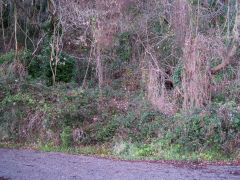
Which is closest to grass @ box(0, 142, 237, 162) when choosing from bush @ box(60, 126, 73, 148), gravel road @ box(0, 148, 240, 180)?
bush @ box(60, 126, 73, 148)

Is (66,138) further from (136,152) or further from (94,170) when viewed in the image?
(94,170)

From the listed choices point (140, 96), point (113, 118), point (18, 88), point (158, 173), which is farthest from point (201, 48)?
point (18, 88)

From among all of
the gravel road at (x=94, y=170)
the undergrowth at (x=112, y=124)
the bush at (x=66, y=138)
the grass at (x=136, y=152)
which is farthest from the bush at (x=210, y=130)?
the bush at (x=66, y=138)

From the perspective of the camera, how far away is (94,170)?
7.19m

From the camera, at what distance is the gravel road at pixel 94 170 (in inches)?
265

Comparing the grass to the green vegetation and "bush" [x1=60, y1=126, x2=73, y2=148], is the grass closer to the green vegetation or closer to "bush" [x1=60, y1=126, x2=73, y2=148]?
the green vegetation

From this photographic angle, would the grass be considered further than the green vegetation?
No

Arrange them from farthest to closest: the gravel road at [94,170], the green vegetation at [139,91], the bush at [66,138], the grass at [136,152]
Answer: the bush at [66,138]
the green vegetation at [139,91]
the grass at [136,152]
the gravel road at [94,170]

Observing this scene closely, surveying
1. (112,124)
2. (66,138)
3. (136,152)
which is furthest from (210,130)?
(66,138)

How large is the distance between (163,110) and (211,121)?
6.82ft

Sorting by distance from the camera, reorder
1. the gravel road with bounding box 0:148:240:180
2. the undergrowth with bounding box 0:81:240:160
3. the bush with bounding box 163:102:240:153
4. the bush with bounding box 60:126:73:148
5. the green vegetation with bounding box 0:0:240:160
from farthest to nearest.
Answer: the bush with bounding box 60:126:73:148, the green vegetation with bounding box 0:0:240:160, the undergrowth with bounding box 0:81:240:160, the bush with bounding box 163:102:240:153, the gravel road with bounding box 0:148:240:180

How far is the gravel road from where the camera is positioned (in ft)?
22.1

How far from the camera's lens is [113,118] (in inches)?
445

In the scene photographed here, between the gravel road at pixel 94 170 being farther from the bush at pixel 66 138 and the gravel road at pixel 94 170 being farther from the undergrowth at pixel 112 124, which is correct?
the bush at pixel 66 138
